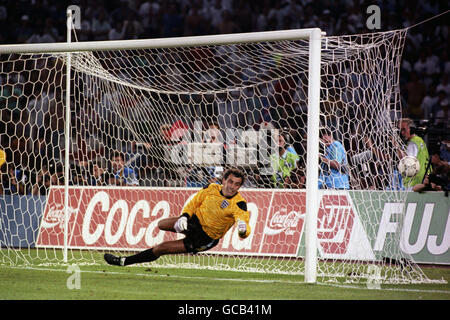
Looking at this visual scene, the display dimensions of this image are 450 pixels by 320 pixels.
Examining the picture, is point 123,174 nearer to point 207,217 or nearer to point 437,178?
point 207,217

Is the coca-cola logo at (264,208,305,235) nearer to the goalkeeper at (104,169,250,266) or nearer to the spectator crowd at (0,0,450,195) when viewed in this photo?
the spectator crowd at (0,0,450,195)

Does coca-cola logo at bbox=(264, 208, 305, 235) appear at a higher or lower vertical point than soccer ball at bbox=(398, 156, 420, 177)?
lower

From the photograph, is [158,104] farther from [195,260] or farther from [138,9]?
[138,9]

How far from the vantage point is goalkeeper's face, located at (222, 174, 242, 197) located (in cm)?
856

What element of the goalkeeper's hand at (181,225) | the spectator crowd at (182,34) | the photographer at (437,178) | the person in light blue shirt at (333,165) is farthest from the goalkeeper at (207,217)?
the photographer at (437,178)

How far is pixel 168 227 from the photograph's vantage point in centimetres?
921

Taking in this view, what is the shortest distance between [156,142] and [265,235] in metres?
1.96

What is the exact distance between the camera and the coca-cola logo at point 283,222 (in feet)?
33.7

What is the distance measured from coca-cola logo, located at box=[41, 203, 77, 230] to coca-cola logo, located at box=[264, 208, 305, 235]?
116 inches

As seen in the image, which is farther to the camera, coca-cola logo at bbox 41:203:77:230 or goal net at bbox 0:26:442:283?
coca-cola logo at bbox 41:203:77:230

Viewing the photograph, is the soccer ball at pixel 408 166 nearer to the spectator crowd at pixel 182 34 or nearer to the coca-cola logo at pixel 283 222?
the spectator crowd at pixel 182 34

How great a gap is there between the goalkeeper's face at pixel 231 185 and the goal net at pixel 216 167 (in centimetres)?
107

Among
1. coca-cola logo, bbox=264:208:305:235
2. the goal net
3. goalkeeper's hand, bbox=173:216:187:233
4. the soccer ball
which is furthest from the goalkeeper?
the soccer ball
